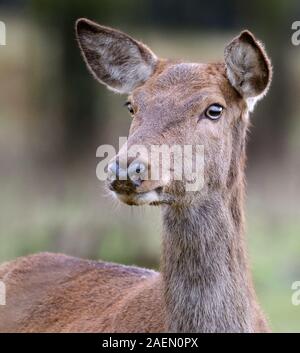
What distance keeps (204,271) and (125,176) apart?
117 cm

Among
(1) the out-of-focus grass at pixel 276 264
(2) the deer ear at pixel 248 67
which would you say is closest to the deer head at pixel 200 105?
(2) the deer ear at pixel 248 67

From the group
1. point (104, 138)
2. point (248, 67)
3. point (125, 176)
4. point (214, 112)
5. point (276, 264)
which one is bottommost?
point (276, 264)

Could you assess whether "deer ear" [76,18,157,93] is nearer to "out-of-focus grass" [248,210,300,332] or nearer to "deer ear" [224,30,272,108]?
"deer ear" [224,30,272,108]

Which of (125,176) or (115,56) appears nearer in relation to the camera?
(125,176)

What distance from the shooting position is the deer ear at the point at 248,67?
25.3 feet

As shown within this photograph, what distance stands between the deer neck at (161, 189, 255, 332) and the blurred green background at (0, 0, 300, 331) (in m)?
4.97

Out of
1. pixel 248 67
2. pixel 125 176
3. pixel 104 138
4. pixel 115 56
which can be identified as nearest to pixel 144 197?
pixel 125 176

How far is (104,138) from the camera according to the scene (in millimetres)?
23922

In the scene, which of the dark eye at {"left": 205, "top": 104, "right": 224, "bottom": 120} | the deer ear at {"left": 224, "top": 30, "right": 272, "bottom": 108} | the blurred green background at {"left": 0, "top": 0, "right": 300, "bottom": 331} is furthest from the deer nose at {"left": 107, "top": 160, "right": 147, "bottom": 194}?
the blurred green background at {"left": 0, "top": 0, "right": 300, "bottom": 331}

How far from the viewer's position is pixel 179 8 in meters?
29.4

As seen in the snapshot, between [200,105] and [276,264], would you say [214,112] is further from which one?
[276,264]

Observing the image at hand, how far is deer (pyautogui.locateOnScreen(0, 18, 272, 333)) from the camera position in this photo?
745 centimetres
